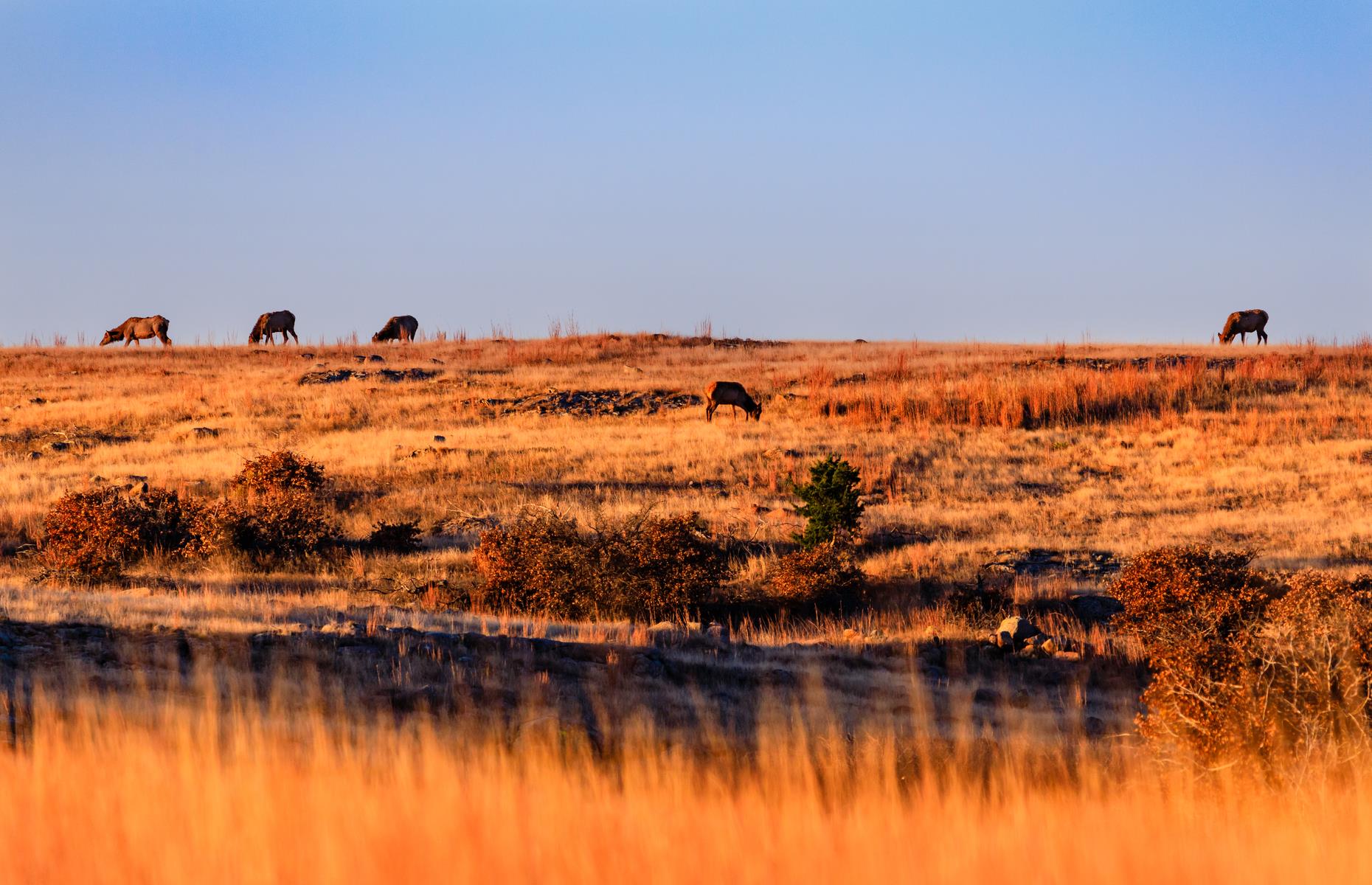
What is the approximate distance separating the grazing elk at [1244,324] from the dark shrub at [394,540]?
3837cm

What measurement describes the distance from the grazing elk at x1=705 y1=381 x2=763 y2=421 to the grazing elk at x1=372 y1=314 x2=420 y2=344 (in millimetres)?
26196

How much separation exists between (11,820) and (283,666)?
5.68 m

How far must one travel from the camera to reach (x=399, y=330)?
5719 cm

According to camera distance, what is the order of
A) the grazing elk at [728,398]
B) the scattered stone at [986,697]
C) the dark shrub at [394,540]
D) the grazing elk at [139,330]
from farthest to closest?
the grazing elk at [139,330] → the grazing elk at [728,398] → the dark shrub at [394,540] → the scattered stone at [986,697]

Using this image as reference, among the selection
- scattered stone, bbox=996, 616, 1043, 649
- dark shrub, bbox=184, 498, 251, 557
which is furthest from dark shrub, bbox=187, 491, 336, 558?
scattered stone, bbox=996, 616, 1043, 649

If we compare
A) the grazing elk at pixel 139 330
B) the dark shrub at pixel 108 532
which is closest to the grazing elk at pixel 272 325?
the grazing elk at pixel 139 330

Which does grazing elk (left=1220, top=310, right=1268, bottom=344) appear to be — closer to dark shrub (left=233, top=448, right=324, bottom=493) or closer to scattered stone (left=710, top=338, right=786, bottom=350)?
scattered stone (left=710, top=338, right=786, bottom=350)

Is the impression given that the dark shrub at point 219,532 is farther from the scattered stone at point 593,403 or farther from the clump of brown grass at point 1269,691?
the scattered stone at point 593,403

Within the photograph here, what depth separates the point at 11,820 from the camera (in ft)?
14.5

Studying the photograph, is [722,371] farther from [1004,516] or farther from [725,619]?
[725,619]

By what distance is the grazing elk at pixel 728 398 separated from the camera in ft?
110

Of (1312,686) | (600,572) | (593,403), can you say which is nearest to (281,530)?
(600,572)

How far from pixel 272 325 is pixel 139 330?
5437 millimetres

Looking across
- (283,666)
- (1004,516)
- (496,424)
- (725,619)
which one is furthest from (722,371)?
(283,666)
